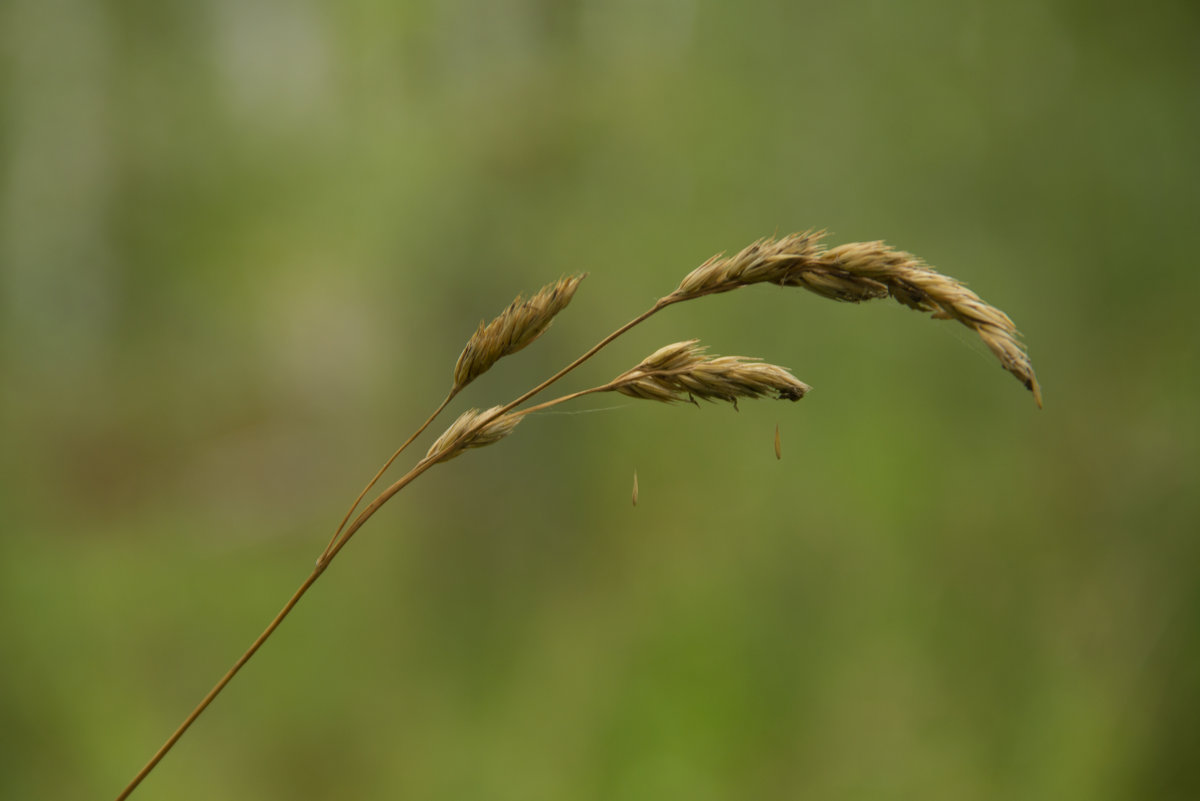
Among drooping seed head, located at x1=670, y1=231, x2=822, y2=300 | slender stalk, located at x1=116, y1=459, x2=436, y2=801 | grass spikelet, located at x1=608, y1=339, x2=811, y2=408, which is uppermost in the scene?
drooping seed head, located at x1=670, y1=231, x2=822, y2=300

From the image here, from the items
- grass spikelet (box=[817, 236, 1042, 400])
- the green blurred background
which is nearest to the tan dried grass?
grass spikelet (box=[817, 236, 1042, 400])

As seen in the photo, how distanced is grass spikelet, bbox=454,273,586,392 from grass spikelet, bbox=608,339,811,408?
66 millimetres

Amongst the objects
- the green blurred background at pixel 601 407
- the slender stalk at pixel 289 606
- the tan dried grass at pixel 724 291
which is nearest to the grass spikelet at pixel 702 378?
the tan dried grass at pixel 724 291

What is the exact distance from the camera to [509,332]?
1.56 ft

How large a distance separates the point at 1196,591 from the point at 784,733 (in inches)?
30.9

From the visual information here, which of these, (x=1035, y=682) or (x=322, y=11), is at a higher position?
(x=322, y=11)

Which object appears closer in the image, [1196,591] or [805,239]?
[805,239]

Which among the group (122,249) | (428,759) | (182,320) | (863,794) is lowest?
(863,794)

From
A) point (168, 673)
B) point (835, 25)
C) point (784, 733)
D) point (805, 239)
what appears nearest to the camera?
point (805, 239)

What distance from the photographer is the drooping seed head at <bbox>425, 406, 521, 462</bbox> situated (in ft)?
1.46

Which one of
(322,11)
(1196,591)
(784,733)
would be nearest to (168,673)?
(784,733)

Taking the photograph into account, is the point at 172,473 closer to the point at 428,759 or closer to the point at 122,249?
the point at 122,249

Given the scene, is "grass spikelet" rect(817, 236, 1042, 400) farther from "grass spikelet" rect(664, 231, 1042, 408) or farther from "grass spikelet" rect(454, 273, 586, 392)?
"grass spikelet" rect(454, 273, 586, 392)

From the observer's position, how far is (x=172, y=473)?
124 cm
